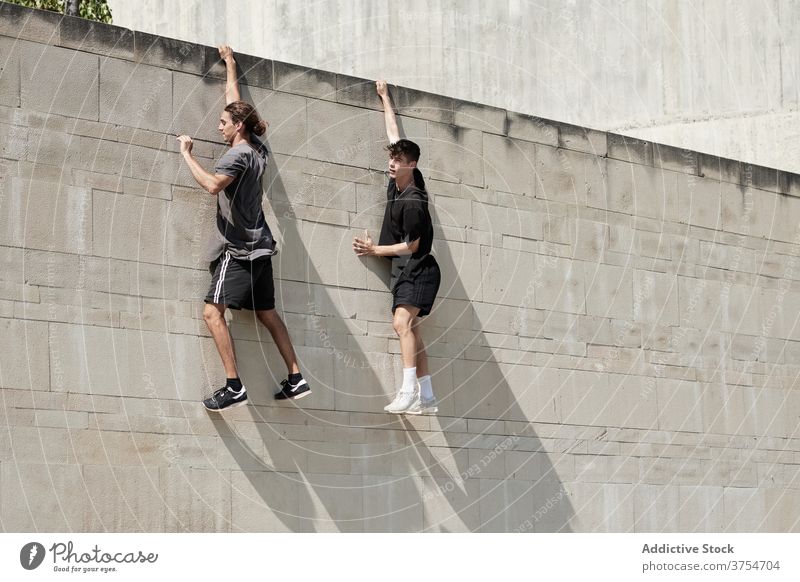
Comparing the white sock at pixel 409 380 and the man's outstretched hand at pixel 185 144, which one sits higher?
the man's outstretched hand at pixel 185 144

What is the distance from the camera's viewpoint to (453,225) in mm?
12430

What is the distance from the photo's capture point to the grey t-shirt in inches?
421

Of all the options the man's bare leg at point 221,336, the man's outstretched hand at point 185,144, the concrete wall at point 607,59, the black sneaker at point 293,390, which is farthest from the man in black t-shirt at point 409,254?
the concrete wall at point 607,59

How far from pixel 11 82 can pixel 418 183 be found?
3360 millimetres

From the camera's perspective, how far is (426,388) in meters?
11.7

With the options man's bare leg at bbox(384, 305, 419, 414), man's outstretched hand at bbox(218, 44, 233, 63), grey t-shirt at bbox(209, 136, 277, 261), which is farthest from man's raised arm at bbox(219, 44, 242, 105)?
man's bare leg at bbox(384, 305, 419, 414)

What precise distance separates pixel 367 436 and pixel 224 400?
1464mm

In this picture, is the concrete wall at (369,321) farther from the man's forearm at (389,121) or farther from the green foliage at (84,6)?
the green foliage at (84,6)

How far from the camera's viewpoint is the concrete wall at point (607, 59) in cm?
1703

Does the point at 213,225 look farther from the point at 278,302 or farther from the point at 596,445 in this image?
the point at 596,445

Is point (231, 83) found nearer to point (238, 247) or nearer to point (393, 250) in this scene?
point (238, 247)

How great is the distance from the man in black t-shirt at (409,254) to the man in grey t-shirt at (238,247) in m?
1.03

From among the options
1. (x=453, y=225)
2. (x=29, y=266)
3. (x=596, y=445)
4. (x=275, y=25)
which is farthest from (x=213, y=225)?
(x=275, y=25)

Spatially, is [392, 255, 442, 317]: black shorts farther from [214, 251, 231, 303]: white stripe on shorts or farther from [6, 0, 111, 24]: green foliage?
[6, 0, 111, 24]: green foliage
